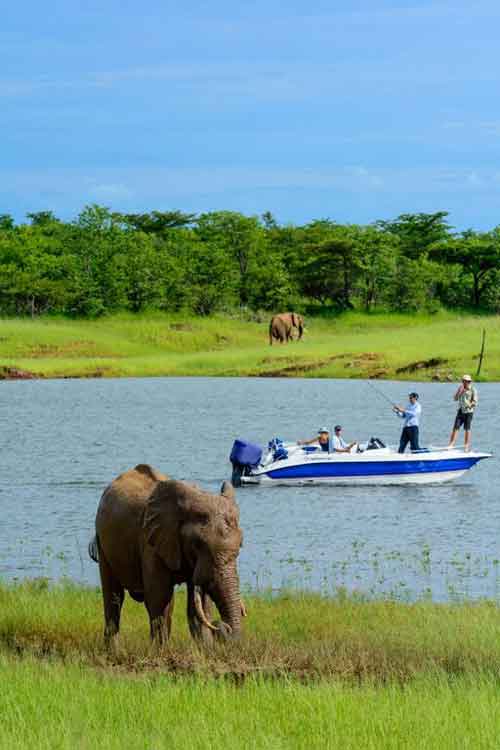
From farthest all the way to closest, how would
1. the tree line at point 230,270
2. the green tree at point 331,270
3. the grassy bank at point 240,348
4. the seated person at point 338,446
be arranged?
1. the green tree at point 331,270
2. the tree line at point 230,270
3. the grassy bank at point 240,348
4. the seated person at point 338,446

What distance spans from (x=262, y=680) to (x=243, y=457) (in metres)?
19.6

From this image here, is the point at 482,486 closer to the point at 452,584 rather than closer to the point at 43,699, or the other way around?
the point at 452,584

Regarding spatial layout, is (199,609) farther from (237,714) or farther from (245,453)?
(245,453)

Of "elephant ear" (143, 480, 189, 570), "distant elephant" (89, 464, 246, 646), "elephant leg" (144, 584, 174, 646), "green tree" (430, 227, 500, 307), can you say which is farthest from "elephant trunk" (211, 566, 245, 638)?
"green tree" (430, 227, 500, 307)

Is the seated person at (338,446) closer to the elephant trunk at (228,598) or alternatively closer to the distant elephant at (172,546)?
the distant elephant at (172,546)

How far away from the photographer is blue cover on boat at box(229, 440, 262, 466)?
30.2m

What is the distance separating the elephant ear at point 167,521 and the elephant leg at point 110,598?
64.8 inches

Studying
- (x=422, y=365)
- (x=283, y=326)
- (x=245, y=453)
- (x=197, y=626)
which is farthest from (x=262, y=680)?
(x=283, y=326)

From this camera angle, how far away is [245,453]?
99.7ft

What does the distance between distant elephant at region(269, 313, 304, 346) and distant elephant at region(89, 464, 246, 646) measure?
7627 centimetres

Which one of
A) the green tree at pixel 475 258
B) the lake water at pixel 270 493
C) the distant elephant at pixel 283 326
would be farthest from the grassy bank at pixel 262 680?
the green tree at pixel 475 258

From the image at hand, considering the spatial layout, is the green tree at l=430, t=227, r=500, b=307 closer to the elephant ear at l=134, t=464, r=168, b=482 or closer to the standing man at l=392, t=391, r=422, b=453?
the standing man at l=392, t=391, r=422, b=453

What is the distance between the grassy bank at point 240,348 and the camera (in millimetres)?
74938

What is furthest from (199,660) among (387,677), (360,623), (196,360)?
(196,360)
